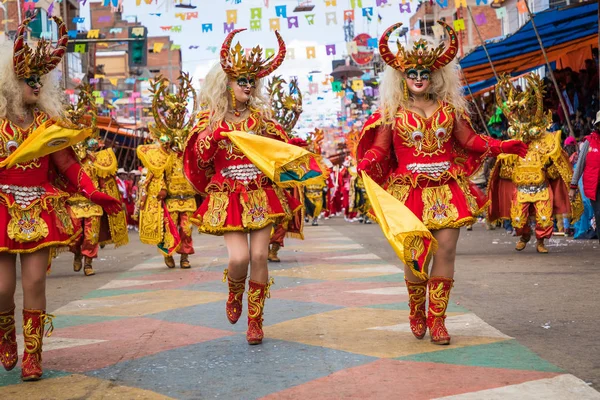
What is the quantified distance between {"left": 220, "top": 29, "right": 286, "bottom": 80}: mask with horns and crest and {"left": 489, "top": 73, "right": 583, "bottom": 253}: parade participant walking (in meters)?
7.85

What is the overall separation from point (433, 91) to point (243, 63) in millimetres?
1459

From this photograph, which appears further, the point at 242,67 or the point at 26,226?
the point at 242,67

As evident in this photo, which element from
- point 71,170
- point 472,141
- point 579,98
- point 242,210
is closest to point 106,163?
point 242,210

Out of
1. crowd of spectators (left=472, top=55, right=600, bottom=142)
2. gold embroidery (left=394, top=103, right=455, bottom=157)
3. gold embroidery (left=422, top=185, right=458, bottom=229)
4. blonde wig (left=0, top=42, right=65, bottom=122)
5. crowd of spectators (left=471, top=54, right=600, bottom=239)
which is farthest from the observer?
crowd of spectators (left=472, top=55, right=600, bottom=142)

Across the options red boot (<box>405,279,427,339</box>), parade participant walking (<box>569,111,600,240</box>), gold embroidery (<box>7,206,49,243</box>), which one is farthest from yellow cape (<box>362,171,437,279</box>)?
parade participant walking (<box>569,111,600,240</box>)

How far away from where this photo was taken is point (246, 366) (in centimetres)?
568

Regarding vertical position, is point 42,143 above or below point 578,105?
above

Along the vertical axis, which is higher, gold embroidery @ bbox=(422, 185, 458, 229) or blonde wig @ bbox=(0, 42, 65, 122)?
blonde wig @ bbox=(0, 42, 65, 122)

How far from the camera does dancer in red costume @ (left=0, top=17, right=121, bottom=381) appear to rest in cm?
559

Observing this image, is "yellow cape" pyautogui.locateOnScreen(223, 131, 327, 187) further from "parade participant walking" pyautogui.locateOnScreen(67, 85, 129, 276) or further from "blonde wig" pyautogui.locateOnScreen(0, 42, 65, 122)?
"parade participant walking" pyautogui.locateOnScreen(67, 85, 129, 276)

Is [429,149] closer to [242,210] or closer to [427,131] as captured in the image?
[427,131]

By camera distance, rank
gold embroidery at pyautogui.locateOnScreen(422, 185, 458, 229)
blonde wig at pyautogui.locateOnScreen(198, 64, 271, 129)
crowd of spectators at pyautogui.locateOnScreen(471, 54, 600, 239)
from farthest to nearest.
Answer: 1. crowd of spectators at pyautogui.locateOnScreen(471, 54, 600, 239)
2. blonde wig at pyautogui.locateOnScreen(198, 64, 271, 129)
3. gold embroidery at pyautogui.locateOnScreen(422, 185, 458, 229)

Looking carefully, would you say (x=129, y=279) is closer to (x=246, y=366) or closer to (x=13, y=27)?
(x=246, y=366)

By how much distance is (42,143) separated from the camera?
557 cm
